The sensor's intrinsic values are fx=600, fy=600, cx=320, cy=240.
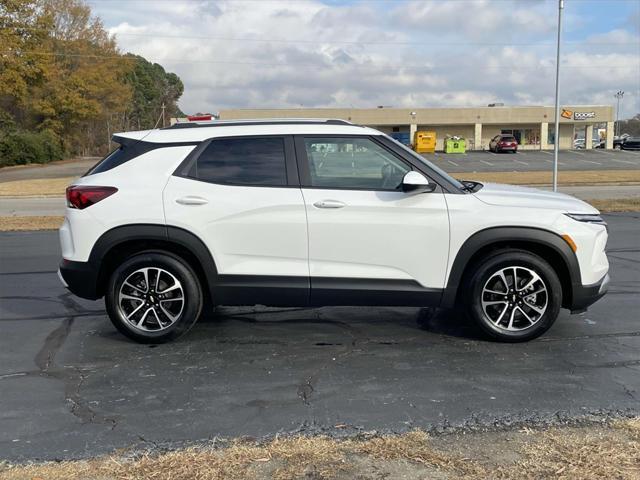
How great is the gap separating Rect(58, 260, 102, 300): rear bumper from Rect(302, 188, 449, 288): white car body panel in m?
1.87

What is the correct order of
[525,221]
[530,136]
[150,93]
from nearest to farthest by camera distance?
[525,221]
[530,136]
[150,93]

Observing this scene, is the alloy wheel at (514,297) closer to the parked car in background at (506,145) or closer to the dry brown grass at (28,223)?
the dry brown grass at (28,223)

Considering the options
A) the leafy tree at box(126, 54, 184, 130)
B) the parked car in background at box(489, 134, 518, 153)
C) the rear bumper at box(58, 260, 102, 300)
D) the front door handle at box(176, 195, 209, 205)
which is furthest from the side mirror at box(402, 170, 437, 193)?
the leafy tree at box(126, 54, 184, 130)

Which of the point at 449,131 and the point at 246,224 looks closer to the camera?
the point at 246,224

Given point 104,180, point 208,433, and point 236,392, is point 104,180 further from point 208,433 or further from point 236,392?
point 208,433

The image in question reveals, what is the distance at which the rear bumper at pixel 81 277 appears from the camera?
16.5 ft

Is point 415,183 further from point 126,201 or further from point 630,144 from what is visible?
point 630,144

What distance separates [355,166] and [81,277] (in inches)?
97.9

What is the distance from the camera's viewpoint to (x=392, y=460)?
3.20 metres

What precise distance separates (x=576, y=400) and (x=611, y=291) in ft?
11.4

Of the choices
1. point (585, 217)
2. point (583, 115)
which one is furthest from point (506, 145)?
point (585, 217)

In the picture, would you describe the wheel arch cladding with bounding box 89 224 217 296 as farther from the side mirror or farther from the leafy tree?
the leafy tree

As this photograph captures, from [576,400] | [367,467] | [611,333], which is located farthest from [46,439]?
[611,333]

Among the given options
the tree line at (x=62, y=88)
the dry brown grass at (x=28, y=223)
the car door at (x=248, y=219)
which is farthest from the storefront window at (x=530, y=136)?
the car door at (x=248, y=219)
